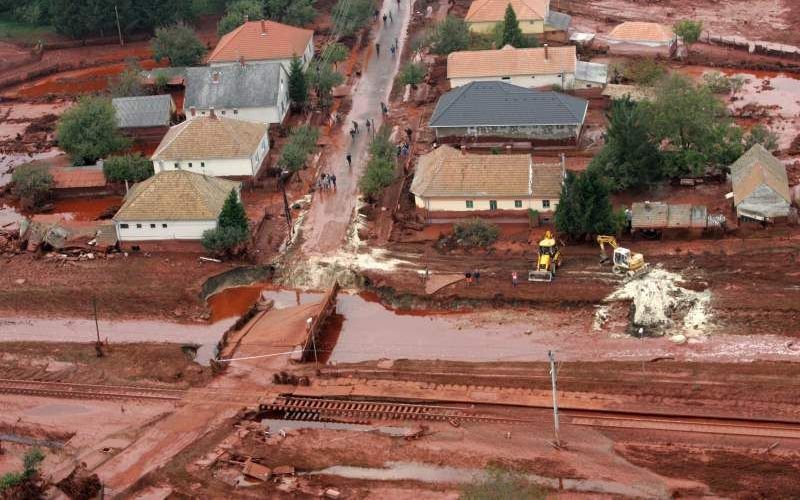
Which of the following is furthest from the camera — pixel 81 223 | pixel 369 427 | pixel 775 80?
pixel 775 80

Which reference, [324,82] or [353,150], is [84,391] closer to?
[353,150]

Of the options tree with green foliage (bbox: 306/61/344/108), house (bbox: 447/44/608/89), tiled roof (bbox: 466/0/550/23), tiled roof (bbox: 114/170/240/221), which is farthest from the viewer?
tiled roof (bbox: 466/0/550/23)

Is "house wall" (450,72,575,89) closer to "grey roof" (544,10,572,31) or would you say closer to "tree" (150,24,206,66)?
"grey roof" (544,10,572,31)

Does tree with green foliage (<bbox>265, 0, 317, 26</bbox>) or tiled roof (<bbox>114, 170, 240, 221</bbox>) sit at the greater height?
tree with green foliage (<bbox>265, 0, 317, 26</bbox>)

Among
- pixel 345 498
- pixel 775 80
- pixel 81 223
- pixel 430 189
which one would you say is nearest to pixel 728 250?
pixel 430 189

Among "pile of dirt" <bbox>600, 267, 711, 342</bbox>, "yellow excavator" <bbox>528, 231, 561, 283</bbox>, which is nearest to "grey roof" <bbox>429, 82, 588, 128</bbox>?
"yellow excavator" <bbox>528, 231, 561, 283</bbox>

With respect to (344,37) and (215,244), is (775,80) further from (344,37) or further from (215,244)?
(215,244)
